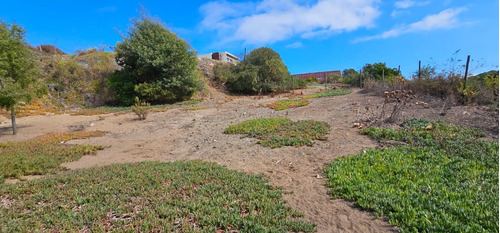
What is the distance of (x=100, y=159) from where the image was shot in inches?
226

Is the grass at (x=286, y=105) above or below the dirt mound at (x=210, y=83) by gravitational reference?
below

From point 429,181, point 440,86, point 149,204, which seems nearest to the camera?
point 149,204

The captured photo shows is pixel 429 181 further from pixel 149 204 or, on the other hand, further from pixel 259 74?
pixel 259 74

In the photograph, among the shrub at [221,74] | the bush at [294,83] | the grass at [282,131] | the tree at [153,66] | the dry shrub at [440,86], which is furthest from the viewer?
the shrub at [221,74]

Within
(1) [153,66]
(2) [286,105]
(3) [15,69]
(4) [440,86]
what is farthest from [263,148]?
(1) [153,66]

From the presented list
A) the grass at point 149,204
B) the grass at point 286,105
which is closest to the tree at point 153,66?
the grass at point 286,105

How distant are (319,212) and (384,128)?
170 inches

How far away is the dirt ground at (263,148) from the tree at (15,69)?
1526 mm

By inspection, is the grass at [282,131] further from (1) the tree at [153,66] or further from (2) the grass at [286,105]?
(1) the tree at [153,66]

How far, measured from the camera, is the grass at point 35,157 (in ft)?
14.9

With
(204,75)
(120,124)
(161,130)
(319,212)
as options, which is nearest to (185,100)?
(204,75)

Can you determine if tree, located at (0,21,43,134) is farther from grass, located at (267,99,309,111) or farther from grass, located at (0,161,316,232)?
grass, located at (267,99,309,111)

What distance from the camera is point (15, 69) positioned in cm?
834

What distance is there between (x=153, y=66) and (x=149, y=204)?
616 inches
